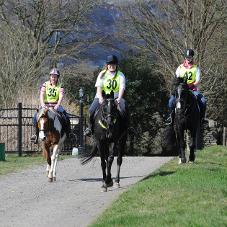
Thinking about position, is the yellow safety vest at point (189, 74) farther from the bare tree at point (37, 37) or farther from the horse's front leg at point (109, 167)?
the bare tree at point (37, 37)

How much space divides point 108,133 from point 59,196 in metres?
1.59

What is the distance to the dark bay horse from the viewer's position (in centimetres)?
1638

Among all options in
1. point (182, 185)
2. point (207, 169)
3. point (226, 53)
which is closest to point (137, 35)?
point (226, 53)

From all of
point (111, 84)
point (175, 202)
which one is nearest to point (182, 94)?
point (111, 84)

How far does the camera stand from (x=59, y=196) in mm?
13570

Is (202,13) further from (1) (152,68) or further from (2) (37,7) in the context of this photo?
(2) (37,7)

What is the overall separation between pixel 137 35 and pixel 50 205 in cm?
2680

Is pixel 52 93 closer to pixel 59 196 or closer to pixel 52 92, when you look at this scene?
pixel 52 92

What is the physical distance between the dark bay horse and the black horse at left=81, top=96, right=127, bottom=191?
192 cm

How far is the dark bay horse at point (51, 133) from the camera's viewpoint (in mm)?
16375

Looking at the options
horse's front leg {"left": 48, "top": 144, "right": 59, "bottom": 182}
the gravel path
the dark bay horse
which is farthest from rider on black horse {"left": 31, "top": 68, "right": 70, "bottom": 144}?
the gravel path

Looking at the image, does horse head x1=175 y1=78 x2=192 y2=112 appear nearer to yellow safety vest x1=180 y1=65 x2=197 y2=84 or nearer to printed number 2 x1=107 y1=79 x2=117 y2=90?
yellow safety vest x1=180 y1=65 x2=197 y2=84

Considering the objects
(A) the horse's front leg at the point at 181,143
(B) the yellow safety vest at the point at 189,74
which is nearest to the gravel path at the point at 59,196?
(A) the horse's front leg at the point at 181,143

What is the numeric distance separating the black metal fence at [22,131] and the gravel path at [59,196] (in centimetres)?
943
